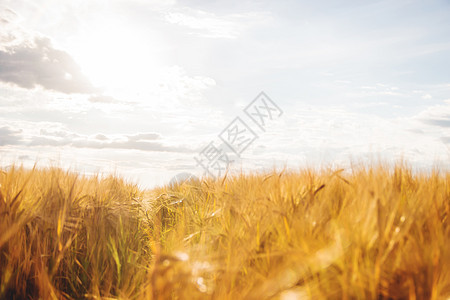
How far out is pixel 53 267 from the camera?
2.11 metres

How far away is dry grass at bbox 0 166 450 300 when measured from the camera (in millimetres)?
1182

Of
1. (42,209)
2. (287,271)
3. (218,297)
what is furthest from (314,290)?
(42,209)

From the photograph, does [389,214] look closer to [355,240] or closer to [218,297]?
[355,240]

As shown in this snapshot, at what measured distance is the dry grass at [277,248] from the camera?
1.18 meters

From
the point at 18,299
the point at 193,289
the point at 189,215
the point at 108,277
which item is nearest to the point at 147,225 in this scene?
the point at 189,215

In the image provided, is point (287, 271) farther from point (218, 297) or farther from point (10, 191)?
point (10, 191)

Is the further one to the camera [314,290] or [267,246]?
[267,246]

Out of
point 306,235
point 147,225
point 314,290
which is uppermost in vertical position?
point 306,235

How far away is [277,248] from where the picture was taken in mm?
1592

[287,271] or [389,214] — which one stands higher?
[389,214]

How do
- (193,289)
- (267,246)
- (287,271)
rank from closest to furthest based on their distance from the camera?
(287,271) → (193,289) → (267,246)

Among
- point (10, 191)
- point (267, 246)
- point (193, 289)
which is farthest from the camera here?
point (10, 191)

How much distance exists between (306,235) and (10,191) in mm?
2109

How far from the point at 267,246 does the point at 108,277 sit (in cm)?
137
